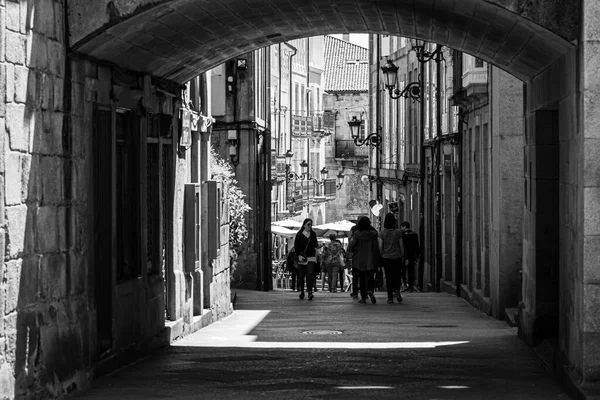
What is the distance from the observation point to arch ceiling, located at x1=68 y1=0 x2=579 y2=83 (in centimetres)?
1065

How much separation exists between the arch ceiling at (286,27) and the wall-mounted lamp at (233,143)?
14.1 m

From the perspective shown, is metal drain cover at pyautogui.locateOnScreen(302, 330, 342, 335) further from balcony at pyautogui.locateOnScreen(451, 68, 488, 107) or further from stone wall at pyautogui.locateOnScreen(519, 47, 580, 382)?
balcony at pyautogui.locateOnScreen(451, 68, 488, 107)

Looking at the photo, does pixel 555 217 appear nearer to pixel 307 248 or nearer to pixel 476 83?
pixel 476 83

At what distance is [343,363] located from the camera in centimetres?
1316

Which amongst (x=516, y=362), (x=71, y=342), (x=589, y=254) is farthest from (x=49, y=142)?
(x=516, y=362)

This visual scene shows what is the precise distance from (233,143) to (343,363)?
17.6 meters

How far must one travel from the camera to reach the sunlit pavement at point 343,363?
11.0m

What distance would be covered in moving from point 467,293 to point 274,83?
28.1 metres

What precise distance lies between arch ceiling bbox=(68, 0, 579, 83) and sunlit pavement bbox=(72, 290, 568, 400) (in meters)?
2.79

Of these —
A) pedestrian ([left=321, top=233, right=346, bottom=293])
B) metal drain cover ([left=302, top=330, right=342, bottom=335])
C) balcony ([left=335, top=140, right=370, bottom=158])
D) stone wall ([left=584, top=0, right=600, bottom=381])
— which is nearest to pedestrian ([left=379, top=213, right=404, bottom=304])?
metal drain cover ([left=302, top=330, right=342, bottom=335])

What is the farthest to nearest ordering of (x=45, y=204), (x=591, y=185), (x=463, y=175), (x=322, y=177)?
(x=322, y=177) < (x=463, y=175) < (x=45, y=204) < (x=591, y=185)

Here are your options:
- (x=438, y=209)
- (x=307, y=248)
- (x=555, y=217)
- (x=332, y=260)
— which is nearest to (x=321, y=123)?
(x=332, y=260)

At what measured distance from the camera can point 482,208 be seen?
69.6 feet

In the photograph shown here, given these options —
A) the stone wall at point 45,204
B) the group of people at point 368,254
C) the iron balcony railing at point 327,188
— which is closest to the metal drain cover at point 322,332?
the stone wall at point 45,204
